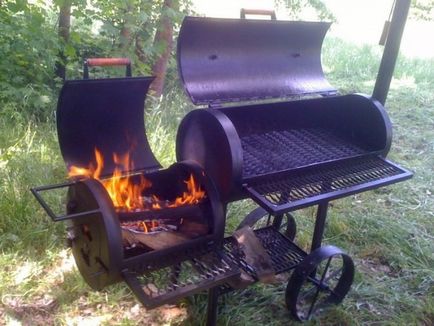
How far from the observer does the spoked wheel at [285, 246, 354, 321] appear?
214cm

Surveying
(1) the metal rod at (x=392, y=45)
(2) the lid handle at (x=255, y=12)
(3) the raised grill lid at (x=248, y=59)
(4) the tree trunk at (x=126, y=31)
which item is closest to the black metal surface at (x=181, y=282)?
(3) the raised grill lid at (x=248, y=59)

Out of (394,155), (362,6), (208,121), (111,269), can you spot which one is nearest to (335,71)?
(394,155)

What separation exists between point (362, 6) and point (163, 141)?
924cm

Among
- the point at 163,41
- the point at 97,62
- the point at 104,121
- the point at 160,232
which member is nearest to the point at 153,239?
the point at 160,232

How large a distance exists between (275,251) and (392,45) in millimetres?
1351

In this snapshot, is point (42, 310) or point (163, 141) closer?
point (42, 310)

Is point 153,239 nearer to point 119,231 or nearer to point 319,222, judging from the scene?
point 119,231

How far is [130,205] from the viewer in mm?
1845

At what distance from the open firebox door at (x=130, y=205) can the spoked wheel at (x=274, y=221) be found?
75 centimetres

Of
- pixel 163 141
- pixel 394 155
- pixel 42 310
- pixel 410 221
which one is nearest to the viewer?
pixel 42 310

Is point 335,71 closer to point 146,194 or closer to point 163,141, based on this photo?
point 163,141

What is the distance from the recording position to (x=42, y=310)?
223 centimetres

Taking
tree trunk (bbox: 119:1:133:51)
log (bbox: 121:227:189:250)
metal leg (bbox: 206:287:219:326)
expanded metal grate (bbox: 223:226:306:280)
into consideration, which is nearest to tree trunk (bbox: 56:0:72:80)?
tree trunk (bbox: 119:1:133:51)

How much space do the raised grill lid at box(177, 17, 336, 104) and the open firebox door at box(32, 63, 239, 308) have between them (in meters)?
0.28
